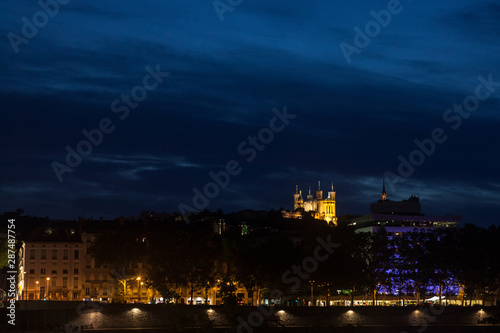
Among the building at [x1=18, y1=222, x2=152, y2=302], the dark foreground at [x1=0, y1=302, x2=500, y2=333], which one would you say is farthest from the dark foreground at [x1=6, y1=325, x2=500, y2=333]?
the building at [x1=18, y1=222, x2=152, y2=302]

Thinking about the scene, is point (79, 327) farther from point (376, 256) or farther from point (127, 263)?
point (376, 256)

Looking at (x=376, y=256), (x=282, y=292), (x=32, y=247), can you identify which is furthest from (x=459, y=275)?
(x=32, y=247)

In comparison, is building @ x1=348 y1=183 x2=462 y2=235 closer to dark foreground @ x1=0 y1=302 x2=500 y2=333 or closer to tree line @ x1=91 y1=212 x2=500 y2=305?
tree line @ x1=91 y1=212 x2=500 y2=305

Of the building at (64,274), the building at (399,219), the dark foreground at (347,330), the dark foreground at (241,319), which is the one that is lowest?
the dark foreground at (347,330)

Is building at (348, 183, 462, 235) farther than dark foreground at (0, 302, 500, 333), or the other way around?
building at (348, 183, 462, 235)

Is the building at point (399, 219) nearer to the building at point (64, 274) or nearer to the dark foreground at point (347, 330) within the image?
the building at point (64, 274)

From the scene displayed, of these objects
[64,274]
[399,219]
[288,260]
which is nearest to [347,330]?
[288,260]

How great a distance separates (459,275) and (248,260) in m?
24.2

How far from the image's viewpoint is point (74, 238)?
363 ft

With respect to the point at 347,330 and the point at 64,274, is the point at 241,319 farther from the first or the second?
the point at 64,274

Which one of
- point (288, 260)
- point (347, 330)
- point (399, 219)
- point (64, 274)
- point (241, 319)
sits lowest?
point (347, 330)

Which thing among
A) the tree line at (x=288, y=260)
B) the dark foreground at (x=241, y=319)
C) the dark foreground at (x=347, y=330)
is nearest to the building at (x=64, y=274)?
the tree line at (x=288, y=260)

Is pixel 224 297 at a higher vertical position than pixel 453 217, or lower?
lower

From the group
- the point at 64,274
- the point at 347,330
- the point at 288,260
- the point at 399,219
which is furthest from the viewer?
the point at 399,219
